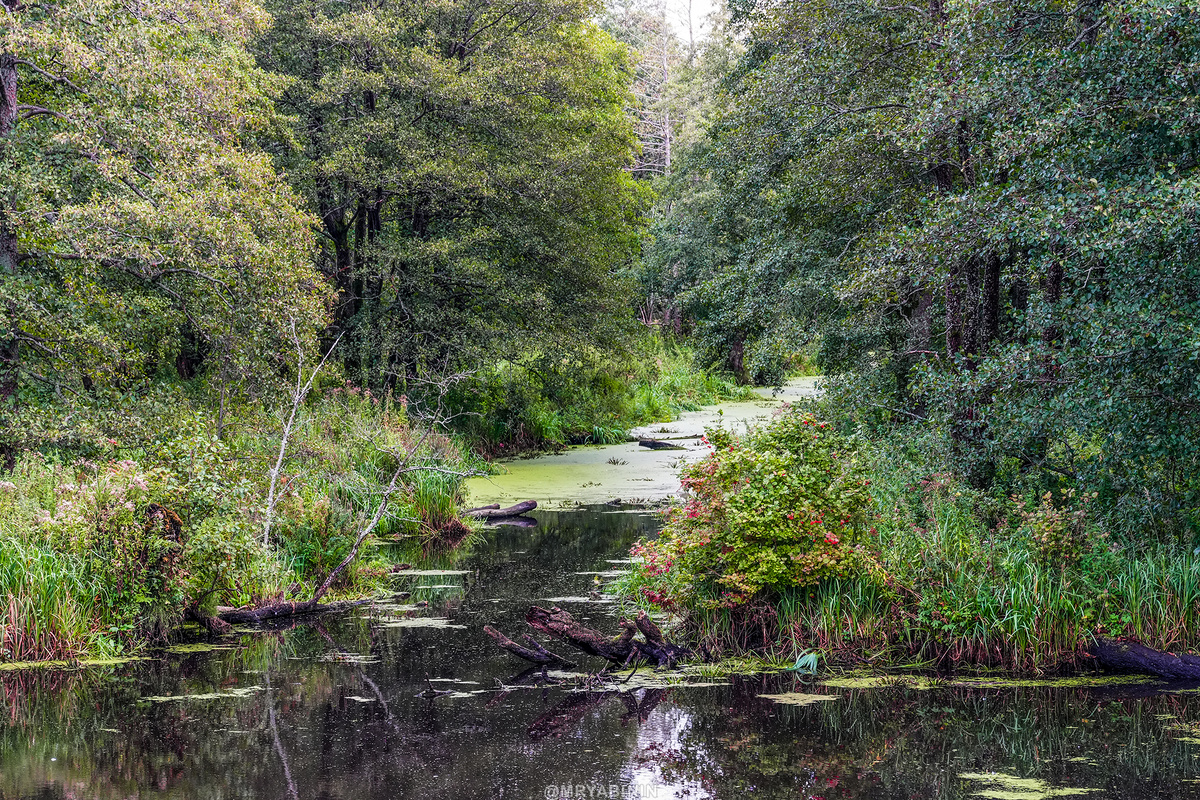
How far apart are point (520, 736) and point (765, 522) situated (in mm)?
2483

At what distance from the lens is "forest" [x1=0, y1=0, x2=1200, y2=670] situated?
7.55 meters

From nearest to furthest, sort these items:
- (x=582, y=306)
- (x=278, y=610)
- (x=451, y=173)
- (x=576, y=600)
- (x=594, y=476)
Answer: (x=278, y=610) → (x=576, y=600) → (x=451, y=173) → (x=594, y=476) → (x=582, y=306)

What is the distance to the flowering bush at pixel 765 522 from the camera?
7609 mm

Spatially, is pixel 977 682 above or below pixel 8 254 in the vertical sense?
below

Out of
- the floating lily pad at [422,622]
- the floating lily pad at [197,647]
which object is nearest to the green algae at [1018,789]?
the floating lily pad at [422,622]

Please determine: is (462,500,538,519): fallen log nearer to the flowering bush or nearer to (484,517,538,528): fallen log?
(484,517,538,528): fallen log

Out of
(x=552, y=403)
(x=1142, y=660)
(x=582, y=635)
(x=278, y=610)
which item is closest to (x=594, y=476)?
(x=552, y=403)

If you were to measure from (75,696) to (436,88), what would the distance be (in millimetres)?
13576

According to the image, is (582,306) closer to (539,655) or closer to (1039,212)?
(539,655)

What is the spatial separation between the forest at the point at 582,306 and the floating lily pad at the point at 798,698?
79cm

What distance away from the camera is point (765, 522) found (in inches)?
300

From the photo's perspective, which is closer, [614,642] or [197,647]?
[614,642]

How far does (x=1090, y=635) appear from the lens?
24.2 feet

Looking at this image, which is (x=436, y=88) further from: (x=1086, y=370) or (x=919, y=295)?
(x=1086, y=370)
